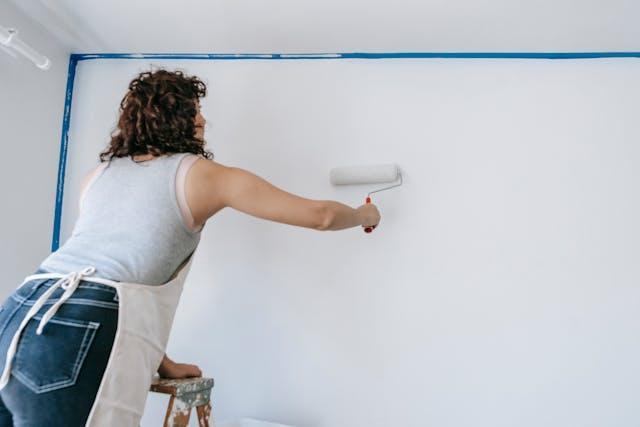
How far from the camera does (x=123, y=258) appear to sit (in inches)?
43.6

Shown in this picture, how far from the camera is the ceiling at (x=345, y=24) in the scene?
63.1 inches

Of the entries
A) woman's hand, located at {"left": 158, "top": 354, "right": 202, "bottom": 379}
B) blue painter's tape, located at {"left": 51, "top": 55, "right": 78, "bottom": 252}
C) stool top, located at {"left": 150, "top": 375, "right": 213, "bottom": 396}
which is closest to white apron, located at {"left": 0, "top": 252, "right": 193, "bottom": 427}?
stool top, located at {"left": 150, "top": 375, "right": 213, "bottom": 396}

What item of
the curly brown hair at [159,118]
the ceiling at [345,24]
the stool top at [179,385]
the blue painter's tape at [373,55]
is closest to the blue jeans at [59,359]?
the stool top at [179,385]

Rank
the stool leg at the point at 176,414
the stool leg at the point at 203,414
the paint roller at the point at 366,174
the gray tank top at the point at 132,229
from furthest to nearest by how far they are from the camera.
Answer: the paint roller at the point at 366,174 → the stool leg at the point at 203,414 → the stool leg at the point at 176,414 → the gray tank top at the point at 132,229

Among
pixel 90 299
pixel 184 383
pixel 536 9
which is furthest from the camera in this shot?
pixel 536 9

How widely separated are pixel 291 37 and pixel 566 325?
1.25 m

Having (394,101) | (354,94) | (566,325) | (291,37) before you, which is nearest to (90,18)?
(291,37)

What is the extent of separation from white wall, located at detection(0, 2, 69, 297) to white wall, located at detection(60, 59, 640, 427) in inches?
5.5

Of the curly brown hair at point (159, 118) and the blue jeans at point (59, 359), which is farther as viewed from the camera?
the curly brown hair at point (159, 118)

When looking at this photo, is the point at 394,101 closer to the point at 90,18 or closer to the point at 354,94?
the point at 354,94

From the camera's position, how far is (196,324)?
5.98ft

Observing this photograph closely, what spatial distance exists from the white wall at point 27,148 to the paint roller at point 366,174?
977 millimetres

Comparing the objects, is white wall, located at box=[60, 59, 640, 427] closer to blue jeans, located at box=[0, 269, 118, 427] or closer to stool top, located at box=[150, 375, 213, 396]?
stool top, located at box=[150, 375, 213, 396]

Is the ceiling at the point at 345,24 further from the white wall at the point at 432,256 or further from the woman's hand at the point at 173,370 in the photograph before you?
the woman's hand at the point at 173,370
